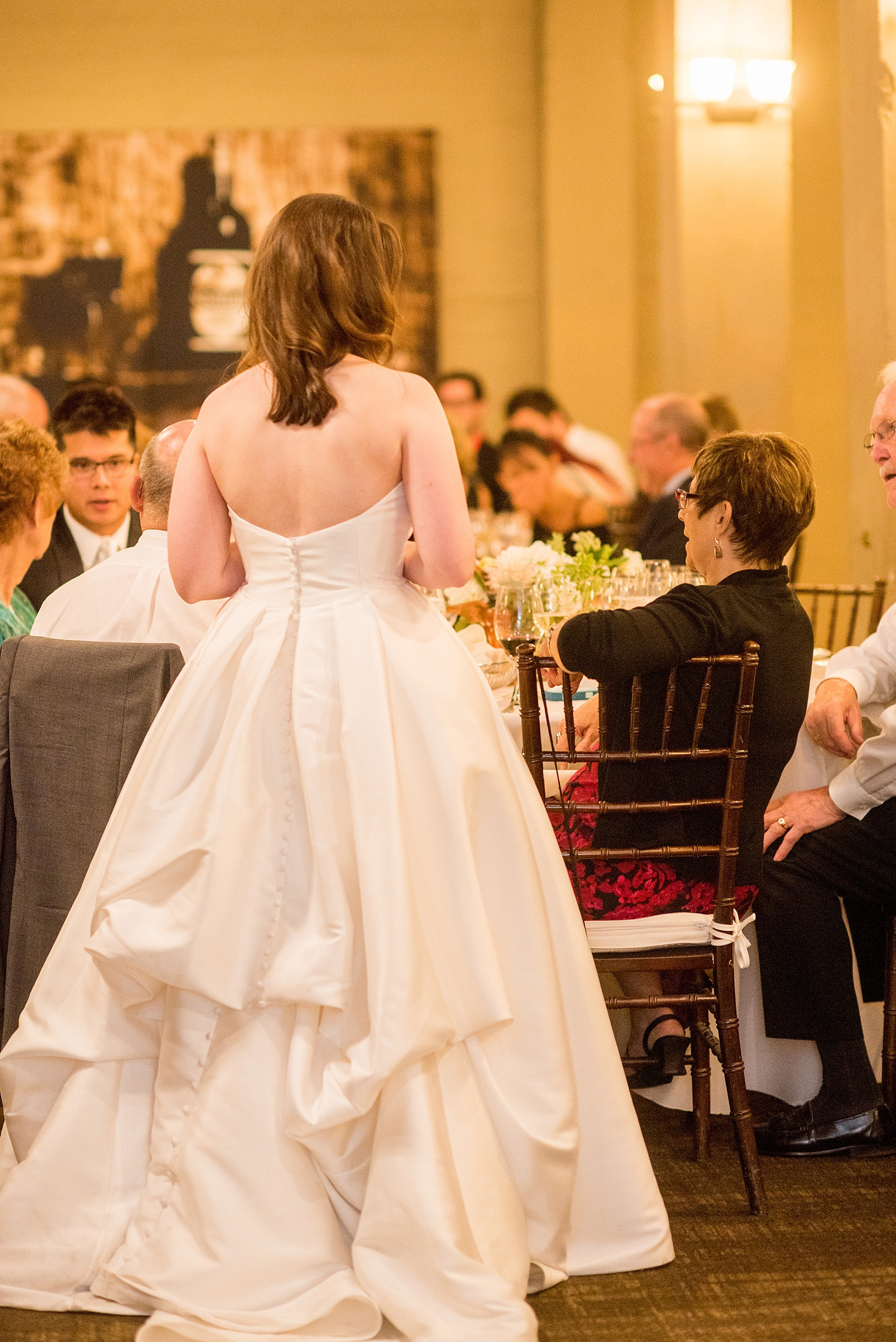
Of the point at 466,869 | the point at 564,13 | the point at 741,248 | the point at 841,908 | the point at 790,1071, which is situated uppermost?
the point at 564,13

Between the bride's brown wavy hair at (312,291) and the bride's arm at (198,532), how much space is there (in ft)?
0.60

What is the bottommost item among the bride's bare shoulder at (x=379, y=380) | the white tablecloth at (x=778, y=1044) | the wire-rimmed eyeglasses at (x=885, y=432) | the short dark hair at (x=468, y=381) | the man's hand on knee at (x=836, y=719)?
the white tablecloth at (x=778, y=1044)

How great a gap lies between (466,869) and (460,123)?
26.5ft

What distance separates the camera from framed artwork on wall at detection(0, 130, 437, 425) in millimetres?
8930

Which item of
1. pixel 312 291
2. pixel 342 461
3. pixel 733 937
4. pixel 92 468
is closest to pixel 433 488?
Answer: pixel 342 461

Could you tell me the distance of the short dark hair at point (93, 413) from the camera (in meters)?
4.25

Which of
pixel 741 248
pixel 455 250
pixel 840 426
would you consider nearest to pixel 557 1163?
pixel 840 426

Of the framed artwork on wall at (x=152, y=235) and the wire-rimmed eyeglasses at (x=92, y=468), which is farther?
the framed artwork on wall at (x=152, y=235)

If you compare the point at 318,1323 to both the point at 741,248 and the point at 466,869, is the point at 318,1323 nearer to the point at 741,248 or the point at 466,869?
the point at 466,869

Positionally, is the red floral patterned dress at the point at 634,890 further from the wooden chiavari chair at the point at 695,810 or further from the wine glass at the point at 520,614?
the wine glass at the point at 520,614

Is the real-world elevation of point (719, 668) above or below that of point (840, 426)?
below

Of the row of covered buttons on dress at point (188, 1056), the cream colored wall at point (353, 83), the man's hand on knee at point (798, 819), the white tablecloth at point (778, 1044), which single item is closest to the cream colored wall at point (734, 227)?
the cream colored wall at point (353, 83)

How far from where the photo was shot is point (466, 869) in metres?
Result: 2.09

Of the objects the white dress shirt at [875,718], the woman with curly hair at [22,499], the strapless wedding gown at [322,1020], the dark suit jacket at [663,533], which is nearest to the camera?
Answer: the strapless wedding gown at [322,1020]
